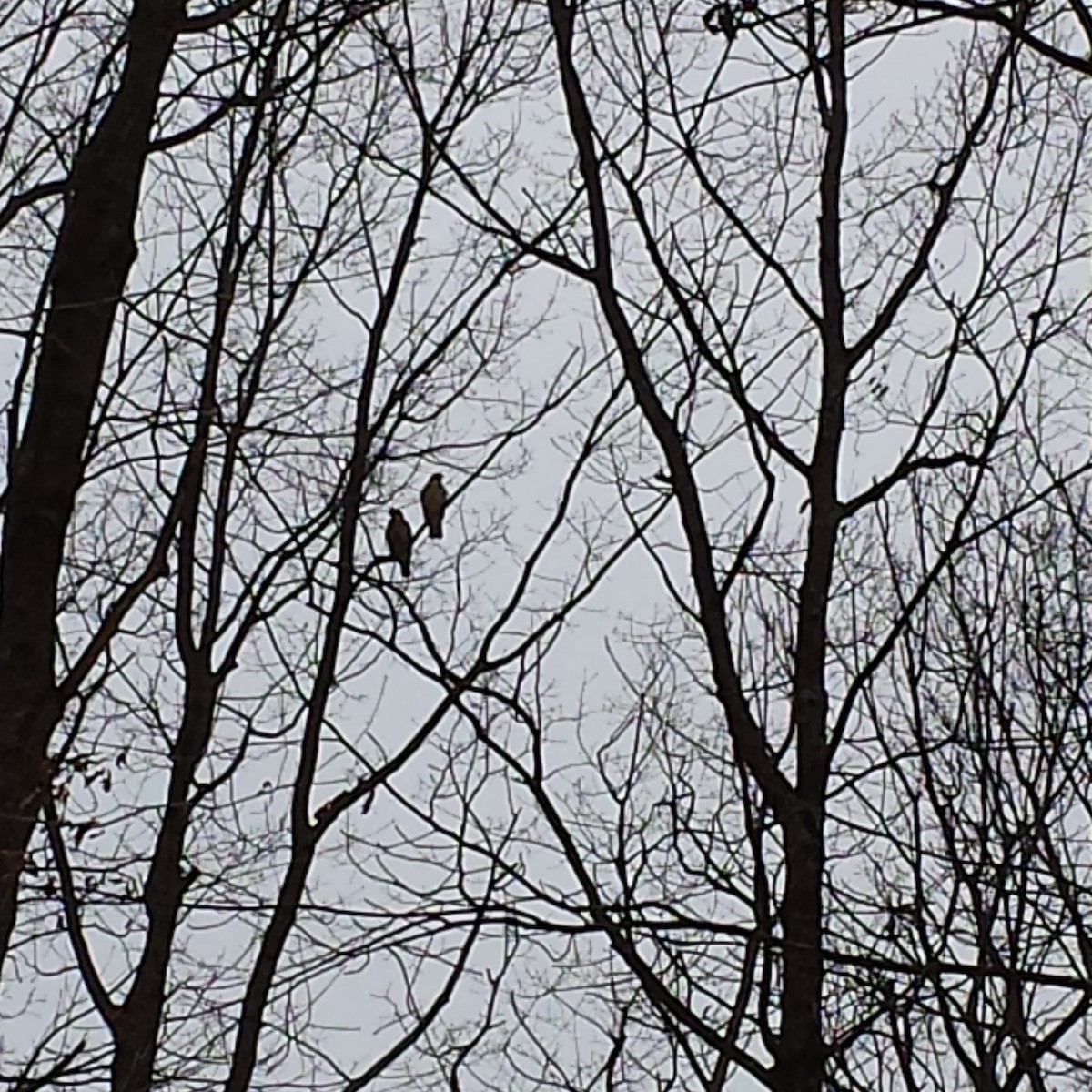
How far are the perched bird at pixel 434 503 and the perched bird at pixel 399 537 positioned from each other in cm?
10

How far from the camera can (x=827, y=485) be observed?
415 centimetres

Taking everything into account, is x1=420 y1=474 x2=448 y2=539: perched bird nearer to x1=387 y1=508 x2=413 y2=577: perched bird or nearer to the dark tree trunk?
x1=387 y1=508 x2=413 y2=577: perched bird

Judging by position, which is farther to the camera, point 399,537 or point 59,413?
point 399,537

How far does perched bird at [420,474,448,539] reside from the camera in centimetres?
716

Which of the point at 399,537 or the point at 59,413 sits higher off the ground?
the point at 399,537

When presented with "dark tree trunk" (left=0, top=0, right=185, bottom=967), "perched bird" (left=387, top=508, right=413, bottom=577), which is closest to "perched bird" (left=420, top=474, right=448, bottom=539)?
"perched bird" (left=387, top=508, right=413, bottom=577)

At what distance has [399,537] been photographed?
7.14 meters

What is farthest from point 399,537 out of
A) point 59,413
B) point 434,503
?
point 59,413

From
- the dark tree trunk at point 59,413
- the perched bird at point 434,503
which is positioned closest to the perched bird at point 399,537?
the perched bird at point 434,503

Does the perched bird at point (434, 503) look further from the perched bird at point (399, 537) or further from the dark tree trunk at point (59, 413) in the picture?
the dark tree trunk at point (59, 413)

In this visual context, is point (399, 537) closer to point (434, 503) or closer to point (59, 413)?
point (434, 503)

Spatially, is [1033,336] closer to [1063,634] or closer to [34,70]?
[1063,634]

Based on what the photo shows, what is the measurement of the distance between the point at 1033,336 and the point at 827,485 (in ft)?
4.79

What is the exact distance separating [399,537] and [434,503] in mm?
212
